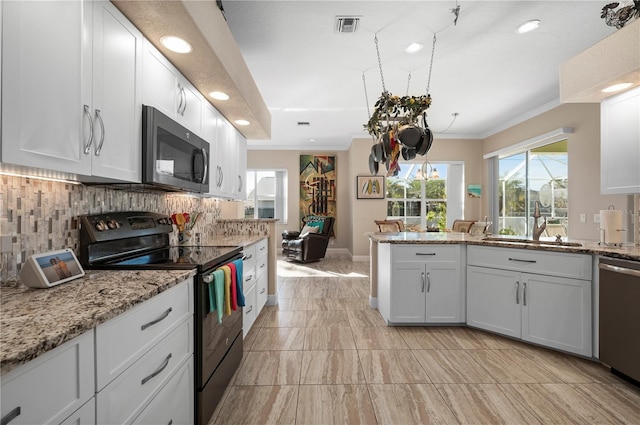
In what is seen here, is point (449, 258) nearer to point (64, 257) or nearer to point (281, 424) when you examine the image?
point (281, 424)

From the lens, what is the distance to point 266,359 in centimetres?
241

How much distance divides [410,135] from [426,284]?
1485 mm

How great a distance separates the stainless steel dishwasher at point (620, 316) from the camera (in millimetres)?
1991

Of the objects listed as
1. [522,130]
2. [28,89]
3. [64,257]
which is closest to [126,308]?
[64,257]

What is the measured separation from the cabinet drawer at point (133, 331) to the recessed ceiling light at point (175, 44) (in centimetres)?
138

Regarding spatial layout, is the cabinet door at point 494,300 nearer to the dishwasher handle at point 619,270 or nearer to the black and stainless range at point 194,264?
the dishwasher handle at point 619,270

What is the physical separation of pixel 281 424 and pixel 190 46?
224 cm

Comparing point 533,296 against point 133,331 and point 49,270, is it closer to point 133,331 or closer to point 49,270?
point 133,331

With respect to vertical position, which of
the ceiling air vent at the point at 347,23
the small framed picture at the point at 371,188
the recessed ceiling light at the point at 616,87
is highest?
the ceiling air vent at the point at 347,23

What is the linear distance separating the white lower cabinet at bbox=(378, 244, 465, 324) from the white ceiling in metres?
2.11

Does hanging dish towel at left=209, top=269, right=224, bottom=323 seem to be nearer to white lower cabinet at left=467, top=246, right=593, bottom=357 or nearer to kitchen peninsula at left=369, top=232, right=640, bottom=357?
kitchen peninsula at left=369, top=232, right=640, bottom=357

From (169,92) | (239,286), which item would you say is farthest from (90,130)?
(239,286)

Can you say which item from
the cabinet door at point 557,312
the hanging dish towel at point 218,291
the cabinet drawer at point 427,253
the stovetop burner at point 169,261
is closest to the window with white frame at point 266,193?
the cabinet drawer at point 427,253

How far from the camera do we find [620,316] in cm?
209
